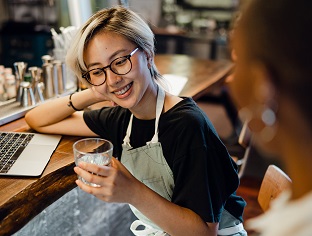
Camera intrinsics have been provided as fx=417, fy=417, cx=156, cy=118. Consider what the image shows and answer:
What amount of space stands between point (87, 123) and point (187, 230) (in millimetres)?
637

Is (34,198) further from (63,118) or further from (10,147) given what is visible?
(63,118)

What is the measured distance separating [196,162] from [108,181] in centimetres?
31

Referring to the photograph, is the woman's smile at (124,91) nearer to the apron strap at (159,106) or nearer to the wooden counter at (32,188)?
the apron strap at (159,106)

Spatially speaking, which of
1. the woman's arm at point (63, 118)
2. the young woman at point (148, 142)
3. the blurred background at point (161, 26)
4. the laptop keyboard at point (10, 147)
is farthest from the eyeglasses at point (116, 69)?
the blurred background at point (161, 26)

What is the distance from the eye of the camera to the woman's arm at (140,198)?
1.14m

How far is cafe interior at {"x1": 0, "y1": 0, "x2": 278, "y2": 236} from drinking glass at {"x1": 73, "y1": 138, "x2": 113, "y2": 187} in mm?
149

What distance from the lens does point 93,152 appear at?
1.30 m

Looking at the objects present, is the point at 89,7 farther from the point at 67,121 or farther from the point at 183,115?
the point at 183,115

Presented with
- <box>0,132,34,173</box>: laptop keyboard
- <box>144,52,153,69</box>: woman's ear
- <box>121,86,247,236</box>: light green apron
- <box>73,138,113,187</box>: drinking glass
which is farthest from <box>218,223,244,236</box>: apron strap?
<box>0,132,34,173</box>: laptop keyboard

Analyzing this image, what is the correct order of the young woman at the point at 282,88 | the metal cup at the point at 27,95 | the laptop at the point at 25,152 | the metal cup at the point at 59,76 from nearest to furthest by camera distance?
the young woman at the point at 282,88
the laptop at the point at 25,152
the metal cup at the point at 27,95
the metal cup at the point at 59,76

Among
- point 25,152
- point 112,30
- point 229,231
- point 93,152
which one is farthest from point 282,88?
point 25,152

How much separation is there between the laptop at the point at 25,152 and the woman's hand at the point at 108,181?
286mm

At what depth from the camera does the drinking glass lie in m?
1.24

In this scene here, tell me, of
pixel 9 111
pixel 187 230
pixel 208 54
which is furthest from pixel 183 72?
pixel 208 54
